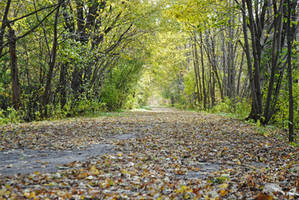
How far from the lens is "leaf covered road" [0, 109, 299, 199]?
3.10 metres

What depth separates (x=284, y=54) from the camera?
839 centimetres

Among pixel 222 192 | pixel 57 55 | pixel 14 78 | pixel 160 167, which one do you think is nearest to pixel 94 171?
pixel 160 167

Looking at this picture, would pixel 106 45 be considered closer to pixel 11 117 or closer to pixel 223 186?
pixel 11 117

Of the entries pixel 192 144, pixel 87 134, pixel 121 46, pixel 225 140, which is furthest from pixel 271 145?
pixel 121 46

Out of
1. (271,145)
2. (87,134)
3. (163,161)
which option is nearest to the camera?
(163,161)

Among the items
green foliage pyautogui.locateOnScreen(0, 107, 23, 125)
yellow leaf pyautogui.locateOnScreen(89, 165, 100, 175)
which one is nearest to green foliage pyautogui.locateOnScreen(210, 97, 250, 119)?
green foliage pyautogui.locateOnScreen(0, 107, 23, 125)

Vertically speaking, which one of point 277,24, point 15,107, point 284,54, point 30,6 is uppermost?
point 30,6

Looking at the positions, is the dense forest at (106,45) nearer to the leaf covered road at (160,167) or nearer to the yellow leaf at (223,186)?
the leaf covered road at (160,167)

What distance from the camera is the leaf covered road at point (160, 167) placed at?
3.10 metres

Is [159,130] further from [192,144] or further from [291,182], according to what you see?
[291,182]

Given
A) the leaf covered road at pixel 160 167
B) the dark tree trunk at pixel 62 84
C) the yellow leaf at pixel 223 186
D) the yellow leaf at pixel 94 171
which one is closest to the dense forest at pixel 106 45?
the dark tree trunk at pixel 62 84

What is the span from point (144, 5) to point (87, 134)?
726 cm

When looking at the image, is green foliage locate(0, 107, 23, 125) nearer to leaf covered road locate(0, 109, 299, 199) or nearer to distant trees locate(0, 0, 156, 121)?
distant trees locate(0, 0, 156, 121)

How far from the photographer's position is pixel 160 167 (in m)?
4.26
